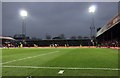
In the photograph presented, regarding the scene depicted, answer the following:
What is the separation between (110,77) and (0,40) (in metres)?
104

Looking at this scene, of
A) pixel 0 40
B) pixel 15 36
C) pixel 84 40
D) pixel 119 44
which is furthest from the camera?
pixel 15 36

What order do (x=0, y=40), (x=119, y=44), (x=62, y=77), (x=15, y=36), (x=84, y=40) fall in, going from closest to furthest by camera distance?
(x=62, y=77) → (x=119, y=44) → (x=84, y=40) → (x=0, y=40) → (x=15, y=36)

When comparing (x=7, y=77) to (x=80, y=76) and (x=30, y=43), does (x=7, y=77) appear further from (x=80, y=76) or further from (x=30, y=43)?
(x=30, y=43)

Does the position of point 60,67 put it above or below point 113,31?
below

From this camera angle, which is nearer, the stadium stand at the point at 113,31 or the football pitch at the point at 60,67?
the football pitch at the point at 60,67

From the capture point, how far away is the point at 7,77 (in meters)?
7.63

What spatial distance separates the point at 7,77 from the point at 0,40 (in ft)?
339

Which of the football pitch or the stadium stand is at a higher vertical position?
the stadium stand

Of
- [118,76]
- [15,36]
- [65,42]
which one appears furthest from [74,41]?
[118,76]

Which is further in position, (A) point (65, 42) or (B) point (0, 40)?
(B) point (0, 40)

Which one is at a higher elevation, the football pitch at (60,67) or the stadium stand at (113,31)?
the stadium stand at (113,31)

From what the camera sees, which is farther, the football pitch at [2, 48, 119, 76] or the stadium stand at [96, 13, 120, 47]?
the stadium stand at [96, 13, 120, 47]

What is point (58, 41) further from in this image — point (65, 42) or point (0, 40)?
point (0, 40)

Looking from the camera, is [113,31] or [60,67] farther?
[113,31]
